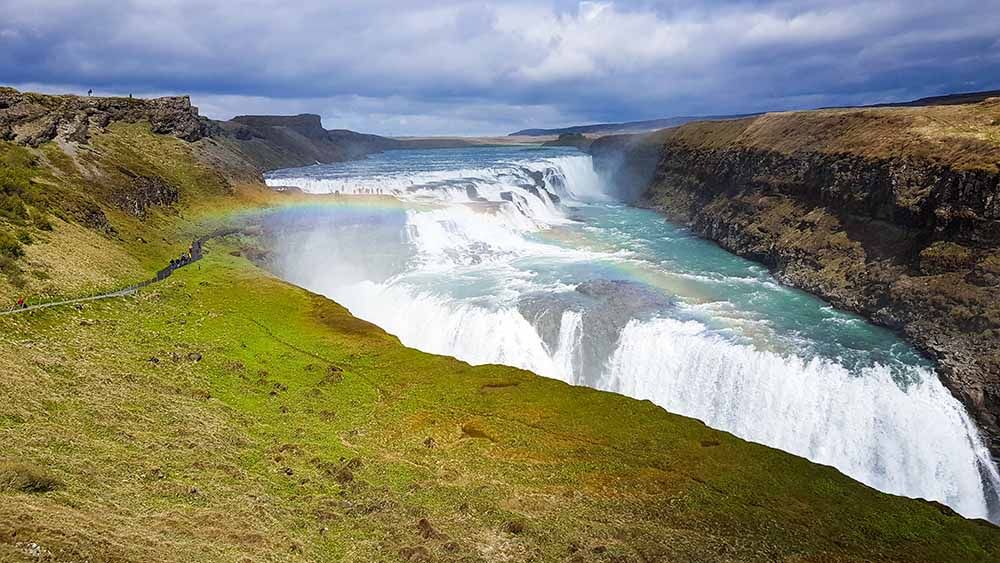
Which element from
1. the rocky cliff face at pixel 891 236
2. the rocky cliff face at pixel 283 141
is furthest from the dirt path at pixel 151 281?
the rocky cliff face at pixel 283 141

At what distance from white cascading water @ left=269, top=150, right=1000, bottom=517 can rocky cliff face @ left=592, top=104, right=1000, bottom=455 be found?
308 centimetres

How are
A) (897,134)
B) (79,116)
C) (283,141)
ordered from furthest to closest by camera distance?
1. (283,141)
2. (79,116)
3. (897,134)

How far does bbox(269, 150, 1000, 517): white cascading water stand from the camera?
28.3 metres

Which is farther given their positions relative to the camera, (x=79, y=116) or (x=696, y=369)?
(x=79, y=116)

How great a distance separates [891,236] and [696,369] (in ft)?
65.3

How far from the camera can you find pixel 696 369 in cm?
3391

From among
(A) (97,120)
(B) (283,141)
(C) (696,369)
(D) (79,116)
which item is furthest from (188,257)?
(B) (283,141)

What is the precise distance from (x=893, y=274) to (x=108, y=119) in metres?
78.1

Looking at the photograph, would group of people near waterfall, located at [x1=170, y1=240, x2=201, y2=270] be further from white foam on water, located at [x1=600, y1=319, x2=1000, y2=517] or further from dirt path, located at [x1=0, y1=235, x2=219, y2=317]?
white foam on water, located at [x1=600, y1=319, x2=1000, y2=517]

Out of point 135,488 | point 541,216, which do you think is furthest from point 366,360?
point 541,216

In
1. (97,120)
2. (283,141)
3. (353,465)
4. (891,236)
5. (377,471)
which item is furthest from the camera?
(283,141)

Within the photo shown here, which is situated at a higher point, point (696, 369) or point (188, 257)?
point (188, 257)

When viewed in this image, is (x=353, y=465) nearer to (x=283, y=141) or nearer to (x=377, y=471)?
(x=377, y=471)

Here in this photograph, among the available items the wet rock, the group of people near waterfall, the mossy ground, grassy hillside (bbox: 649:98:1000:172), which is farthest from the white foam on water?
the group of people near waterfall
